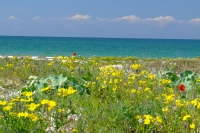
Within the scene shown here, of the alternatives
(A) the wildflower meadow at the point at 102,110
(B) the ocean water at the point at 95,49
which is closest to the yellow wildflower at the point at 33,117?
(A) the wildflower meadow at the point at 102,110

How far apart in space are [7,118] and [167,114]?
74.1 inches

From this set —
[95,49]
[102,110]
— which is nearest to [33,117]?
[102,110]

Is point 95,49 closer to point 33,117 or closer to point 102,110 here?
point 102,110

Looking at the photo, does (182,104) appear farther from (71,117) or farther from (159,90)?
(159,90)

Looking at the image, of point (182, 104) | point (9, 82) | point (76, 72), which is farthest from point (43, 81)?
point (182, 104)

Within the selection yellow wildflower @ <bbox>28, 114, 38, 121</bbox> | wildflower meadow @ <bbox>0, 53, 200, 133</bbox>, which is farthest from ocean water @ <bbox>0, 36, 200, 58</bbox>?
yellow wildflower @ <bbox>28, 114, 38, 121</bbox>

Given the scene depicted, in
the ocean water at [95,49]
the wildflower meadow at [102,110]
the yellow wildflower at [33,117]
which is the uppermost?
the yellow wildflower at [33,117]

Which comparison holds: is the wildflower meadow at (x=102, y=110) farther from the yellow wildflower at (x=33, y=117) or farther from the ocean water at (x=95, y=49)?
the ocean water at (x=95, y=49)

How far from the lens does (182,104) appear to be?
4387 millimetres

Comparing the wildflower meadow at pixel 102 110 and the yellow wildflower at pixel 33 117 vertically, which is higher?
the yellow wildflower at pixel 33 117

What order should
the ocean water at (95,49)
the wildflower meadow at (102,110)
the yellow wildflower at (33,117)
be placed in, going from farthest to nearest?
the ocean water at (95,49) → the wildflower meadow at (102,110) → the yellow wildflower at (33,117)

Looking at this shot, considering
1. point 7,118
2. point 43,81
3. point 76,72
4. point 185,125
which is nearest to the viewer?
point 7,118

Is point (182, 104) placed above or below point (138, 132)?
above

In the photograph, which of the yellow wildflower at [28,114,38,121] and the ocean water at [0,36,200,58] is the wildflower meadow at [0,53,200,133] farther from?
the ocean water at [0,36,200,58]
